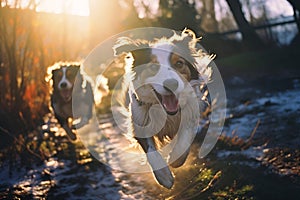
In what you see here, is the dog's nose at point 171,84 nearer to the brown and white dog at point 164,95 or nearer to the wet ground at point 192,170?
the brown and white dog at point 164,95

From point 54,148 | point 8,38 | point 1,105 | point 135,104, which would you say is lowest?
point 54,148

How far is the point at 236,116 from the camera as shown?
21.6 ft

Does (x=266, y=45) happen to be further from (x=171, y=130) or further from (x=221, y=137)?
(x=171, y=130)

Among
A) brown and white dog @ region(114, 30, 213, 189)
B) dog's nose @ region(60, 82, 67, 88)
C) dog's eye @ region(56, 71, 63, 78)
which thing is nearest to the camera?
brown and white dog @ region(114, 30, 213, 189)

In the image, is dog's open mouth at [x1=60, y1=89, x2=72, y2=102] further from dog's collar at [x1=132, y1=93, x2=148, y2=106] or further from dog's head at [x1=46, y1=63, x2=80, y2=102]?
dog's collar at [x1=132, y1=93, x2=148, y2=106]

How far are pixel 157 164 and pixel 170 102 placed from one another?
543 mm

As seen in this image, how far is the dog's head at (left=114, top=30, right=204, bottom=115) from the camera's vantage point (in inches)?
133

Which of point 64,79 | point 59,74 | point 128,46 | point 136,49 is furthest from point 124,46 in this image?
point 59,74

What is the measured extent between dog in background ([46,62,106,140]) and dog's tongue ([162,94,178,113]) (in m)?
3.14

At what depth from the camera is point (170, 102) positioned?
351cm

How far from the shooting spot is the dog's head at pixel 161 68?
3.39 meters

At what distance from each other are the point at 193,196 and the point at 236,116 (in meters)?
3.50

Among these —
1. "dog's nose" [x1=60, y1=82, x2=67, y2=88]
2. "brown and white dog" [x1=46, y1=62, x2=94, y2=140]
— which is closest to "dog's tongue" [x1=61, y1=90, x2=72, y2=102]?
"brown and white dog" [x1=46, y1=62, x2=94, y2=140]

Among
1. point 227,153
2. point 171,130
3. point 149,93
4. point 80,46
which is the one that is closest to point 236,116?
point 227,153
